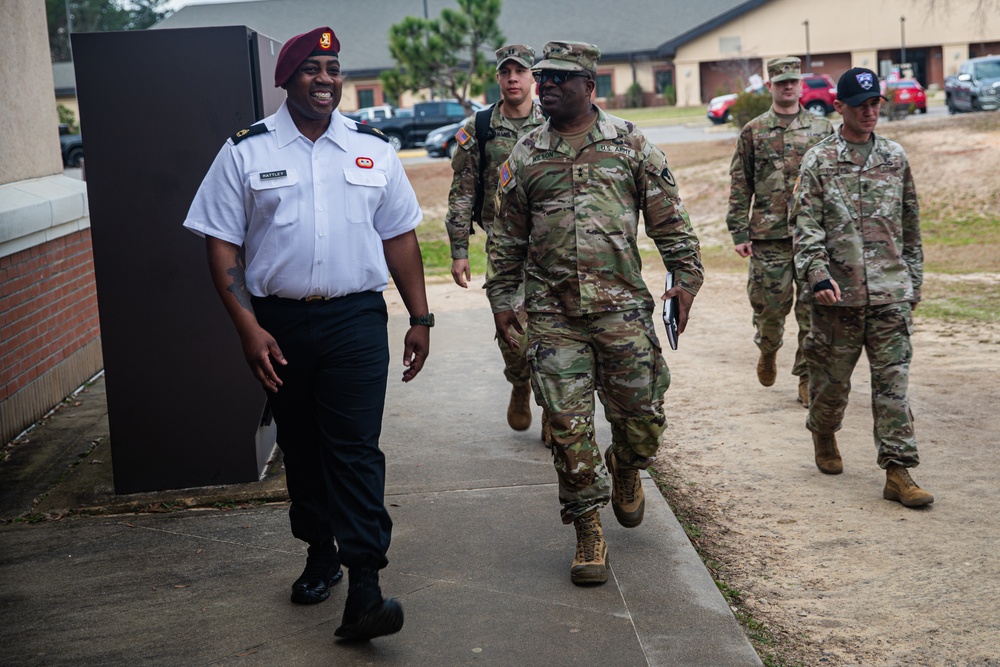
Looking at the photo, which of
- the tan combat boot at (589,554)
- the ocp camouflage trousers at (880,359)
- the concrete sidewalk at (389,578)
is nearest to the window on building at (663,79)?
the concrete sidewalk at (389,578)

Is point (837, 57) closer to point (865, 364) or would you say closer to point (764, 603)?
point (865, 364)

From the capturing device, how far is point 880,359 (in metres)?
5.52

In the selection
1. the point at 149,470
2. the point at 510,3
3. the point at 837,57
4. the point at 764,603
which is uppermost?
the point at 510,3

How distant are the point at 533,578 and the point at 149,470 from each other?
2202 millimetres

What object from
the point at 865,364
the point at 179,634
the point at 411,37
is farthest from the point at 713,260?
the point at 411,37

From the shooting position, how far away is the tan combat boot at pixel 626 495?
489cm

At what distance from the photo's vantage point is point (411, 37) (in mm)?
45656

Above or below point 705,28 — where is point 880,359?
below

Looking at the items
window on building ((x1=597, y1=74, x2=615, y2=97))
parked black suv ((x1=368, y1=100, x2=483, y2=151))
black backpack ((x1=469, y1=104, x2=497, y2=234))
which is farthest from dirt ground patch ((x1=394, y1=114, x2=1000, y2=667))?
window on building ((x1=597, y1=74, x2=615, y2=97))

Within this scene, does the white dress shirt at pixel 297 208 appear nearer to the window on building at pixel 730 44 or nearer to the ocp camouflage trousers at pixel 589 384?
the ocp camouflage trousers at pixel 589 384

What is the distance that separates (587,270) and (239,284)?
1364 millimetres

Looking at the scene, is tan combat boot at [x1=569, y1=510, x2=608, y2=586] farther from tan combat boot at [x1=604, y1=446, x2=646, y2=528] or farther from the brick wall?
the brick wall

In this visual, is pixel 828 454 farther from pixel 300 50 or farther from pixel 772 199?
pixel 300 50

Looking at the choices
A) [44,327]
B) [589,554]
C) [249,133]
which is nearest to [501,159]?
[249,133]
